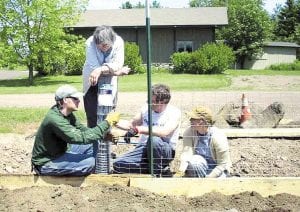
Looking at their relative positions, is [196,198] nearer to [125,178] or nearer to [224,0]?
[125,178]

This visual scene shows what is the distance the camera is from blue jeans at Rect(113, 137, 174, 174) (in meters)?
5.69

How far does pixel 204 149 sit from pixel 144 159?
0.65 m

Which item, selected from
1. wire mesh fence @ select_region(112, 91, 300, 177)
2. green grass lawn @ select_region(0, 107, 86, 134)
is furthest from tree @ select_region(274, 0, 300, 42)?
wire mesh fence @ select_region(112, 91, 300, 177)

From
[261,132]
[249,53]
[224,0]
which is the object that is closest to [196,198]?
[261,132]

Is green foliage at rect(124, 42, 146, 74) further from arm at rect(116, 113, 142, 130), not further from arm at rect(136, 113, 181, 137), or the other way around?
arm at rect(136, 113, 181, 137)

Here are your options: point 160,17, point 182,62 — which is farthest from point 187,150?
point 160,17

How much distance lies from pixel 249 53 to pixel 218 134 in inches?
1751

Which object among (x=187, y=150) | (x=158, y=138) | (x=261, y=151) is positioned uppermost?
(x=158, y=138)

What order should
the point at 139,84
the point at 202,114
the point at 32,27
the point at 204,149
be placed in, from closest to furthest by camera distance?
the point at 202,114
the point at 204,149
the point at 139,84
the point at 32,27

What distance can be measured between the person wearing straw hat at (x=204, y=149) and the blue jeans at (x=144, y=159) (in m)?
0.18

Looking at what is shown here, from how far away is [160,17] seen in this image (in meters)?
41.2

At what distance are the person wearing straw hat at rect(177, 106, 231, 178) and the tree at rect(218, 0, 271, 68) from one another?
43.7 m

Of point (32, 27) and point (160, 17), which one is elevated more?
point (160, 17)

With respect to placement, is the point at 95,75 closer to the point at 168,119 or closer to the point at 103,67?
the point at 103,67
